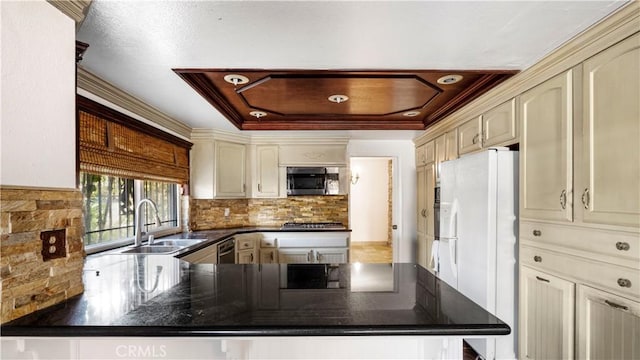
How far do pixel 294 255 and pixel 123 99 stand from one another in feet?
8.33

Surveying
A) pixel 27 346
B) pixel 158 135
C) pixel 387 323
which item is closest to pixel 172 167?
pixel 158 135

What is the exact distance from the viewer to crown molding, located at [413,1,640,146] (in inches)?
51.1

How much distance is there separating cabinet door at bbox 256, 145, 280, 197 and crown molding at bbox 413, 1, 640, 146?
2.57m

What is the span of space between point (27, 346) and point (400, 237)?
410 cm

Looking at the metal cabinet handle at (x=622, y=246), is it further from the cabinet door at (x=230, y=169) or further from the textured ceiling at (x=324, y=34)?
the cabinet door at (x=230, y=169)

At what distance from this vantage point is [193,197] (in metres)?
3.75

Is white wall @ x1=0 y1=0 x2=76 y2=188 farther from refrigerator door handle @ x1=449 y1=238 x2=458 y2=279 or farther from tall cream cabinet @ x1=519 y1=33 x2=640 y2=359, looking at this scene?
refrigerator door handle @ x1=449 y1=238 x2=458 y2=279

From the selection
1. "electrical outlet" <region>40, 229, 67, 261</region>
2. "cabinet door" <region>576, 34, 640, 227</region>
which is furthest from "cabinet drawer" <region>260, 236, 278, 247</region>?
"cabinet door" <region>576, 34, 640, 227</region>

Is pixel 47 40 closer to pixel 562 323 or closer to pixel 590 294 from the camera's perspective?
pixel 590 294

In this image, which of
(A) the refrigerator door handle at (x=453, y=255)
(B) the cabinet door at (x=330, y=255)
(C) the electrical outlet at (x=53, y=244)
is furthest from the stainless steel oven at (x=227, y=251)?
(A) the refrigerator door handle at (x=453, y=255)

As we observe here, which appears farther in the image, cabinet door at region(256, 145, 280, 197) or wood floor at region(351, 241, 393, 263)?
wood floor at region(351, 241, 393, 263)

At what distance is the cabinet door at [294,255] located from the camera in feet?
12.7

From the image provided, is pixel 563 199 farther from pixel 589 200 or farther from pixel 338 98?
pixel 338 98

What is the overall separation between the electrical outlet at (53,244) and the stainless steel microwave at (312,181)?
3.08m
